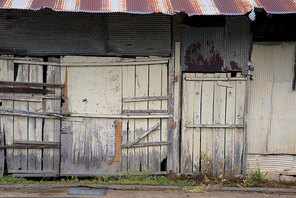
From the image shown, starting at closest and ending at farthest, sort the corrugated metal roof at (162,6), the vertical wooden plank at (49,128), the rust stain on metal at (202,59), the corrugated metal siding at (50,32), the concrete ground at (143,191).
Answer: the corrugated metal roof at (162,6)
the concrete ground at (143,191)
the corrugated metal siding at (50,32)
the vertical wooden plank at (49,128)
the rust stain on metal at (202,59)

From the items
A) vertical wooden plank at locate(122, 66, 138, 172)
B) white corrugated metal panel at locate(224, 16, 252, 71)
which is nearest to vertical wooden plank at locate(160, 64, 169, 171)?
vertical wooden plank at locate(122, 66, 138, 172)

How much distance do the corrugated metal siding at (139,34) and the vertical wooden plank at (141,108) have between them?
40 centimetres

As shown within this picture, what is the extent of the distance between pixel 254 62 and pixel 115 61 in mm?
2856

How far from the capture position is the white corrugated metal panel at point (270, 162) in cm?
534

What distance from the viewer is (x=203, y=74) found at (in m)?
5.07

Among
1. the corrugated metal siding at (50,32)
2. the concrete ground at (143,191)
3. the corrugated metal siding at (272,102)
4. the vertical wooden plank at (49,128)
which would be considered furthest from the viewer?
the corrugated metal siding at (272,102)

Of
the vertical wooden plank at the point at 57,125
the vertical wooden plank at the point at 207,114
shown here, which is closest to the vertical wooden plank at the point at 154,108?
the vertical wooden plank at the point at 207,114

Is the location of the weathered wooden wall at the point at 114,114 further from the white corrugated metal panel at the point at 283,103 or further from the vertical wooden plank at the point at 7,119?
the white corrugated metal panel at the point at 283,103

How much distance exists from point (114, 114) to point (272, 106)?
10.8ft

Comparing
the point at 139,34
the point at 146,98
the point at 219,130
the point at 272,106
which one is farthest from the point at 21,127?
the point at 272,106

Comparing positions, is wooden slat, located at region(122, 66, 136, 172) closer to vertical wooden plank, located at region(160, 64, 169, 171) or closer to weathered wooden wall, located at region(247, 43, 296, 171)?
vertical wooden plank, located at region(160, 64, 169, 171)

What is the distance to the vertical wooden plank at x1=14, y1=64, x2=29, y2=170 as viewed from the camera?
4871 millimetres

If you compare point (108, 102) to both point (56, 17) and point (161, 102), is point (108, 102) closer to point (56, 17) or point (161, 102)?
point (161, 102)

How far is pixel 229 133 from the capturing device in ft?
17.0
